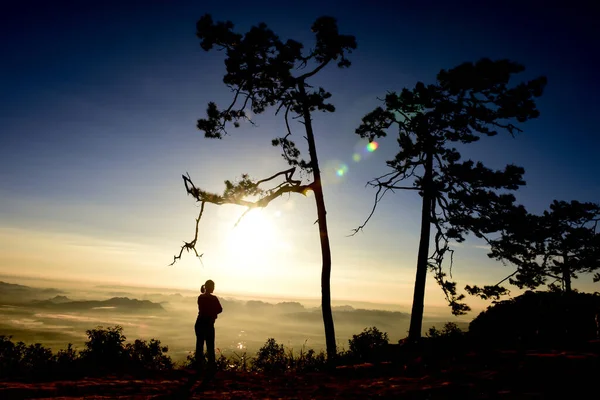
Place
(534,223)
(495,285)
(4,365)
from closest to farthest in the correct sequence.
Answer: (4,365) → (534,223) → (495,285)

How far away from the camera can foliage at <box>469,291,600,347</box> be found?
7105 millimetres

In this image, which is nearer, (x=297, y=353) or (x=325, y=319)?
(x=297, y=353)

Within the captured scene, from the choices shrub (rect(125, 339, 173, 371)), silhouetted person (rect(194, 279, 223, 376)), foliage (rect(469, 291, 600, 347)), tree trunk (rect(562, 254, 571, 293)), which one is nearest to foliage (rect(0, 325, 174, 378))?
shrub (rect(125, 339, 173, 371))

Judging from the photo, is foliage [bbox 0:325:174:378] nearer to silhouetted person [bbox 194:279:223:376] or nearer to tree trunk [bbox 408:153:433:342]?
silhouetted person [bbox 194:279:223:376]

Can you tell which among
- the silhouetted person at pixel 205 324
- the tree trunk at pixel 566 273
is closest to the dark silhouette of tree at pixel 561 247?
the tree trunk at pixel 566 273

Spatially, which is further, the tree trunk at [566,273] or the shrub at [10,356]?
the tree trunk at [566,273]

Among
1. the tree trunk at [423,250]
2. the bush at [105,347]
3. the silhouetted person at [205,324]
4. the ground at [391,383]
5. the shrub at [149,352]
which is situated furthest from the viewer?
the tree trunk at [423,250]

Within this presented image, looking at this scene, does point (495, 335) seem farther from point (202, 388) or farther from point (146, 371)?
point (146, 371)

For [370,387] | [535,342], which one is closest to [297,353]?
[370,387]

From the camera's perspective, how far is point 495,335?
28.3 feet

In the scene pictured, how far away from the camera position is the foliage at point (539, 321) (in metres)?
7.11

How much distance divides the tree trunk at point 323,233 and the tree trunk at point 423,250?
3.26 meters

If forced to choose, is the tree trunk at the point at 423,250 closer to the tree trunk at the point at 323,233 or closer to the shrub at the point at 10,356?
the tree trunk at the point at 323,233

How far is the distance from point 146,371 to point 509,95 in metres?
15.2
